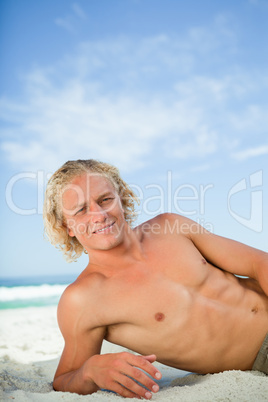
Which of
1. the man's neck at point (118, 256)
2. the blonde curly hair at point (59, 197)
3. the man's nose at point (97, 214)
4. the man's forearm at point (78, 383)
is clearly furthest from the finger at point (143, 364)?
the blonde curly hair at point (59, 197)

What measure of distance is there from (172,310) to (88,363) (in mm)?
530

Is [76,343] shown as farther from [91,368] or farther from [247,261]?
[247,261]

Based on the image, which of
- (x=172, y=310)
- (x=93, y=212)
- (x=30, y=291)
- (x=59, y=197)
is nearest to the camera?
(x=172, y=310)

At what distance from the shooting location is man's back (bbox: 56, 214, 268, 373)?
84.7 inches

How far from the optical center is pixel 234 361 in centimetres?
228

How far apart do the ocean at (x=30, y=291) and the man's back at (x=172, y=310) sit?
10993 mm

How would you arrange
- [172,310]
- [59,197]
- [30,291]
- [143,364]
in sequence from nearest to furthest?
[143,364]
[172,310]
[59,197]
[30,291]

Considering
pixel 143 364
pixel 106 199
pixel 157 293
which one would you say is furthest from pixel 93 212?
pixel 143 364

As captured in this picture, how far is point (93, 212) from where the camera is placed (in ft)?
7.41

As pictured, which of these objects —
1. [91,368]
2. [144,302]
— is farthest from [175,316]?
[91,368]

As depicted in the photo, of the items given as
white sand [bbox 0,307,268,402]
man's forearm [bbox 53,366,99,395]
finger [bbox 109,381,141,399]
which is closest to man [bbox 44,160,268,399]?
man's forearm [bbox 53,366,99,395]

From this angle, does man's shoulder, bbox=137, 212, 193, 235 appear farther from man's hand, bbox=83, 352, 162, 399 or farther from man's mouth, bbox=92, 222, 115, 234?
man's hand, bbox=83, 352, 162, 399

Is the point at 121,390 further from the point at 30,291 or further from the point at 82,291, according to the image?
the point at 30,291

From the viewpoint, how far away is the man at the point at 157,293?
2156 mm
